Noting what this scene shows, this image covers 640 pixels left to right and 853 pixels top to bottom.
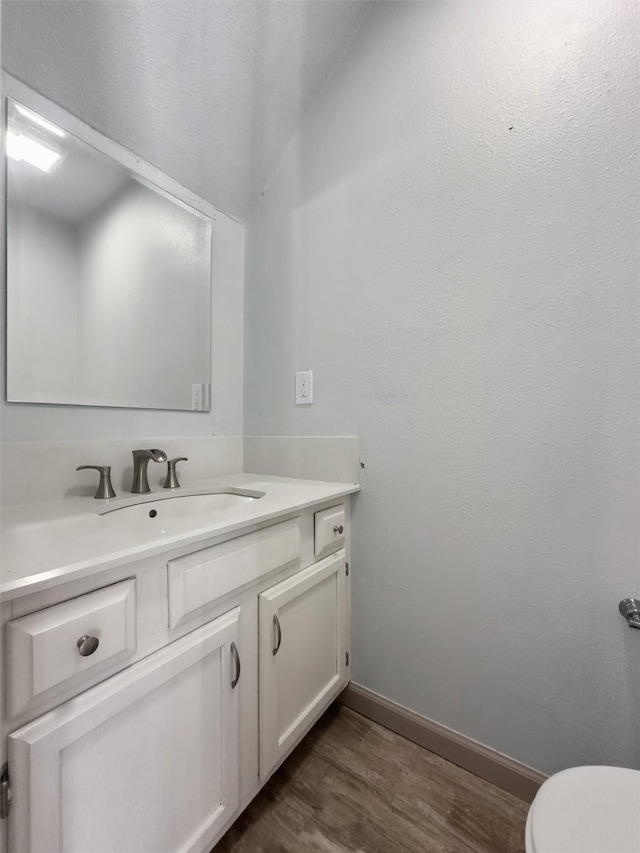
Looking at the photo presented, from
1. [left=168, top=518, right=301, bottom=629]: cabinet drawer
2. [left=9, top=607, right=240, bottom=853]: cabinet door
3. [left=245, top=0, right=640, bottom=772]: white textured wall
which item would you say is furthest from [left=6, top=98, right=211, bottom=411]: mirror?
[left=9, top=607, right=240, bottom=853]: cabinet door

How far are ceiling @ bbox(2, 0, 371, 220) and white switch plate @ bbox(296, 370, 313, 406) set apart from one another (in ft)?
2.69

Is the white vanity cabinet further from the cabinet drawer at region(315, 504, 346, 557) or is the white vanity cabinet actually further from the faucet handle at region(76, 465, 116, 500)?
the faucet handle at region(76, 465, 116, 500)

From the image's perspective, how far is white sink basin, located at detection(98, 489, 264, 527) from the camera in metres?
0.97

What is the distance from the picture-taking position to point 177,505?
111 centimetres

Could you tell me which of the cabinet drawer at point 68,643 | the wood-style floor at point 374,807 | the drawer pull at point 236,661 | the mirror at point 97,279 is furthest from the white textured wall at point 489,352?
the cabinet drawer at point 68,643

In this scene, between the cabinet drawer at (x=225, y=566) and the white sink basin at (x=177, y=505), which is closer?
the cabinet drawer at (x=225, y=566)

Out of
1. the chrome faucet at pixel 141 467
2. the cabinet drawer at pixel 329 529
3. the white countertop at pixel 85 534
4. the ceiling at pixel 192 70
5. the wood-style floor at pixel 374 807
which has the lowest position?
the wood-style floor at pixel 374 807

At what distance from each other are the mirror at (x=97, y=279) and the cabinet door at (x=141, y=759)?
78 cm

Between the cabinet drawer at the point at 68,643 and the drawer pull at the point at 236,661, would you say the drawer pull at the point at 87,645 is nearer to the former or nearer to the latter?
the cabinet drawer at the point at 68,643

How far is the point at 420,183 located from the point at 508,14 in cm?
46

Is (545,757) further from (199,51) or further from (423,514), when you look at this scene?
(199,51)

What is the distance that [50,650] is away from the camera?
493mm

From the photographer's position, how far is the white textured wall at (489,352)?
0.86 m

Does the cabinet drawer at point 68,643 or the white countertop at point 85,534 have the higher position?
the white countertop at point 85,534
